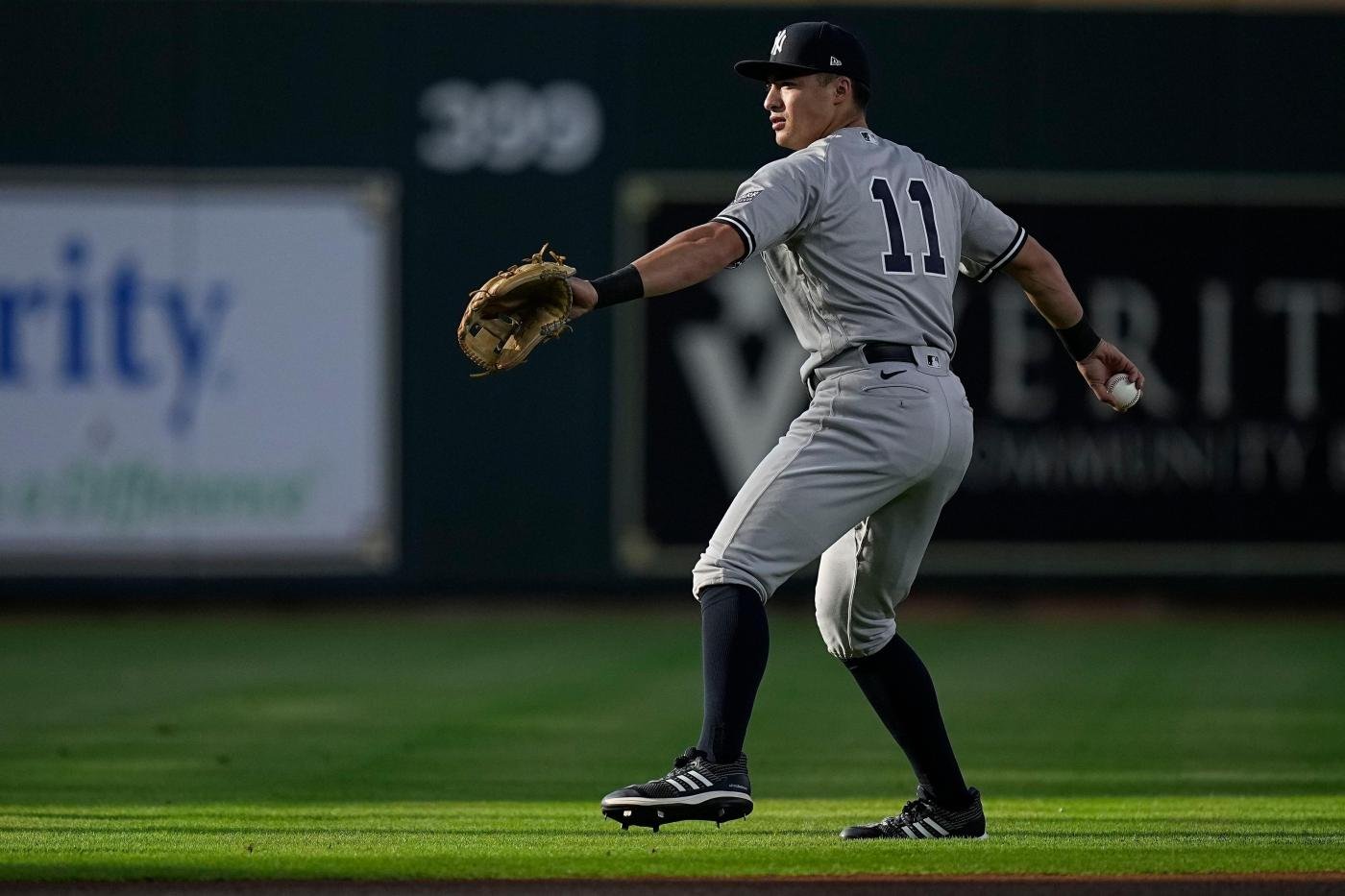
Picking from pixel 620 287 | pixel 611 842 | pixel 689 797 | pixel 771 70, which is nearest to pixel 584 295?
pixel 620 287

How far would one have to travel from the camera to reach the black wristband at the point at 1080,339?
5.69 metres

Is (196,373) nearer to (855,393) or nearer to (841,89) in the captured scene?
(841,89)

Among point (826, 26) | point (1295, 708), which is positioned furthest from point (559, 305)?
point (1295, 708)

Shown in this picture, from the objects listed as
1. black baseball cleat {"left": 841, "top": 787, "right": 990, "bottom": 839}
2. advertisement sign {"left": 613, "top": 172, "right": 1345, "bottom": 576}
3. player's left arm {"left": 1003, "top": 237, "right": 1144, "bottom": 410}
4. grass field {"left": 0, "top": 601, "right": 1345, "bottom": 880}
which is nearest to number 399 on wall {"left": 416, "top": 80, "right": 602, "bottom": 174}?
advertisement sign {"left": 613, "top": 172, "right": 1345, "bottom": 576}

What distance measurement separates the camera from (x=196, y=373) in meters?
14.6

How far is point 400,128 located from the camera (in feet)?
48.6

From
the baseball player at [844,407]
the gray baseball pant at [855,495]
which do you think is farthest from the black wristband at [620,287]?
the gray baseball pant at [855,495]

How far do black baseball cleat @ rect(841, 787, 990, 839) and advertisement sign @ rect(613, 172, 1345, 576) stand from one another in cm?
926

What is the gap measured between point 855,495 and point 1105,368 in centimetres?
99

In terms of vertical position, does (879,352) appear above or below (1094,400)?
above

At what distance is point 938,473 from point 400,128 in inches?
400

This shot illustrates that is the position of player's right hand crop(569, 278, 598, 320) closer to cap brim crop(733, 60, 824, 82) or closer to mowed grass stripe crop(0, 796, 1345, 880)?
cap brim crop(733, 60, 824, 82)

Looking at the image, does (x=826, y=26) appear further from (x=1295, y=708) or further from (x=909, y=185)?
(x=1295, y=708)

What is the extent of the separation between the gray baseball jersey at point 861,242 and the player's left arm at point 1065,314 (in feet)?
0.85
